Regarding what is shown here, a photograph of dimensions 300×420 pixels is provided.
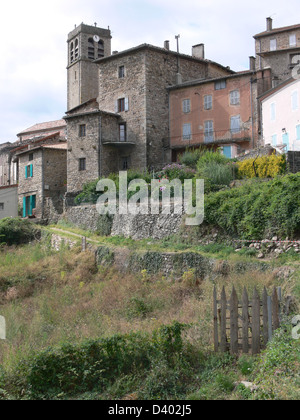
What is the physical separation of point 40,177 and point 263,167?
19.2m

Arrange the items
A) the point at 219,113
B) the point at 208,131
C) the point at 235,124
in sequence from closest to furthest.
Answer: the point at 235,124 → the point at 219,113 → the point at 208,131

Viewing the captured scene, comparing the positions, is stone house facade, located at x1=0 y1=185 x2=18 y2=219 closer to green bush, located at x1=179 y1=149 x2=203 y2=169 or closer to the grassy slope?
the grassy slope

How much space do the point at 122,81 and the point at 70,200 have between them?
39.8 ft

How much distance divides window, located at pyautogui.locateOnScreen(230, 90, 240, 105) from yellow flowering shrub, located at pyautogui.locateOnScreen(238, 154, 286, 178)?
1056cm

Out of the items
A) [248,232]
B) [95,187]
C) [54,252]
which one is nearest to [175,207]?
[248,232]

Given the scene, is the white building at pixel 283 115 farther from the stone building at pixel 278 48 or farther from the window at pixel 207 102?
the stone building at pixel 278 48

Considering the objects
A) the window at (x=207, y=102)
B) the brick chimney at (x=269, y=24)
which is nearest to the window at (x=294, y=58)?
the brick chimney at (x=269, y=24)

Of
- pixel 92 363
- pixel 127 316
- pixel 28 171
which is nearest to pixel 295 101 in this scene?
pixel 127 316

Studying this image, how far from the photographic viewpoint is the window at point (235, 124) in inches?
1228

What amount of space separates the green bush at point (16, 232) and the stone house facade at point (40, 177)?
254 inches

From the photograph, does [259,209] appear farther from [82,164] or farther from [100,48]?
[100,48]

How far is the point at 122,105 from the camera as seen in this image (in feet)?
112

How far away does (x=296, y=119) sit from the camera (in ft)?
82.0
